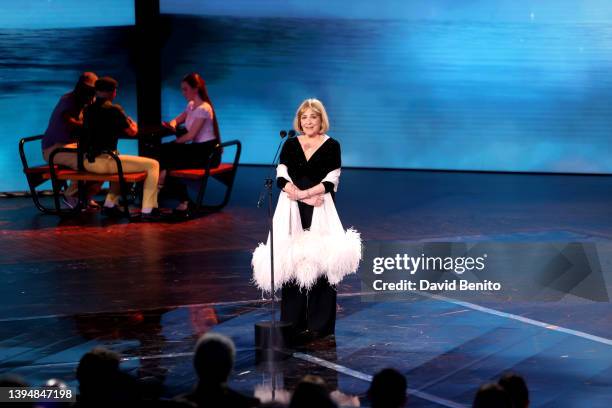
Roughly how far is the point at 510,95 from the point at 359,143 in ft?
7.76

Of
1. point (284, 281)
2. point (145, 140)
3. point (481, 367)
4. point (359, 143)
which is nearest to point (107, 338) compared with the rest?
point (284, 281)

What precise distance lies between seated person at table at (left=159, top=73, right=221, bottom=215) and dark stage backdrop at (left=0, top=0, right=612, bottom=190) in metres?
4.85

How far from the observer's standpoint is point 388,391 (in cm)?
376

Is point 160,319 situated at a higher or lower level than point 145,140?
lower

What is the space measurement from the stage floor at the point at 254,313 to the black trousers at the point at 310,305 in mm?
142

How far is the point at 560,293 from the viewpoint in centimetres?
848

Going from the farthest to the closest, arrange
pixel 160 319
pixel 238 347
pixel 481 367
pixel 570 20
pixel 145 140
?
pixel 570 20 < pixel 145 140 < pixel 160 319 < pixel 238 347 < pixel 481 367

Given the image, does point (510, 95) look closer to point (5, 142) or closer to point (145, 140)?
point (145, 140)

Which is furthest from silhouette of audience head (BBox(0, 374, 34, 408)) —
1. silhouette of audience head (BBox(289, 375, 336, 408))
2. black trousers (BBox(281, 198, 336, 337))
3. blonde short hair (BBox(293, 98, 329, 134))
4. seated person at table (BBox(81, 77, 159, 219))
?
seated person at table (BBox(81, 77, 159, 219))

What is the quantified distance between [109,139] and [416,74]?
6.32 metres

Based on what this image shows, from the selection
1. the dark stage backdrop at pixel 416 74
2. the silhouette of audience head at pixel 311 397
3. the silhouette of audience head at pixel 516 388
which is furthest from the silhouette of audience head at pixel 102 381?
the dark stage backdrop at pixel 416 74

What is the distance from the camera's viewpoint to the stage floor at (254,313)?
6.28 metres

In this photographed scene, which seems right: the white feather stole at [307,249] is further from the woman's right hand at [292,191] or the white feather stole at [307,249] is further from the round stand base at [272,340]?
the round stand base at [272,340]

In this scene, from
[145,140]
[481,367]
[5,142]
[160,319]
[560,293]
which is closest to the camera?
[481,367]
